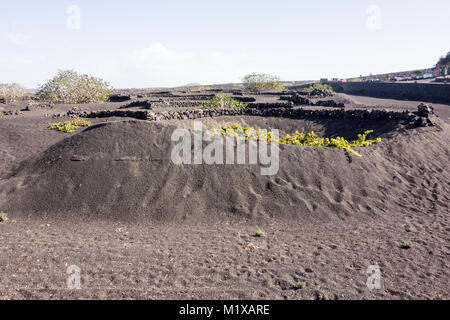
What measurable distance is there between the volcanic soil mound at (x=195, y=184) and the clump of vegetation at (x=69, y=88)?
21.1 m

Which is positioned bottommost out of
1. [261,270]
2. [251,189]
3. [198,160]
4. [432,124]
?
[261,270]

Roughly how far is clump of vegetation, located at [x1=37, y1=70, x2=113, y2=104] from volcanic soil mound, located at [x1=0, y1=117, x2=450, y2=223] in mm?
21077

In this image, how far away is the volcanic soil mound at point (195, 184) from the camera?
8633 millimetres

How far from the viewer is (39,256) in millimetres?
6180

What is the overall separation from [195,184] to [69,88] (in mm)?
26892

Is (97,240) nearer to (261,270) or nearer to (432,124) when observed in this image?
(261,270)

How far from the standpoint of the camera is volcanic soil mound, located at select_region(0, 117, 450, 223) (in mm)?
8633

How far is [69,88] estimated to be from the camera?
30.2 metres

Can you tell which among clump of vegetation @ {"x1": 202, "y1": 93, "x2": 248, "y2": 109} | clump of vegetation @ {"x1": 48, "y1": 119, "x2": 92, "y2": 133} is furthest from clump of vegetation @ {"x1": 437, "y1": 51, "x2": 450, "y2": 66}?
clump of vegetation @ {"x1": 48, "y1": 119, "x2": 92, "y2": 133}

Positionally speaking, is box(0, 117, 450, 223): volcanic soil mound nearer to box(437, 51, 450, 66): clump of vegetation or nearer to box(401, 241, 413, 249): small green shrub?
box(401, 241, 413, 249): small green shrub

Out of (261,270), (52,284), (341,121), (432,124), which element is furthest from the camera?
(341,121)

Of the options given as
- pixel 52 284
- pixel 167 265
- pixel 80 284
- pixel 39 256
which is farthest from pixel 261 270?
pixel 39 256

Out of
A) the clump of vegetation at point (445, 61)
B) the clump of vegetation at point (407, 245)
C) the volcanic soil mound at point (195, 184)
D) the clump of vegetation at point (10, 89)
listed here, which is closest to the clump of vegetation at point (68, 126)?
the volcanic soil mound at point (195, 184)

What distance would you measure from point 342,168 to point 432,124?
29.7ft
